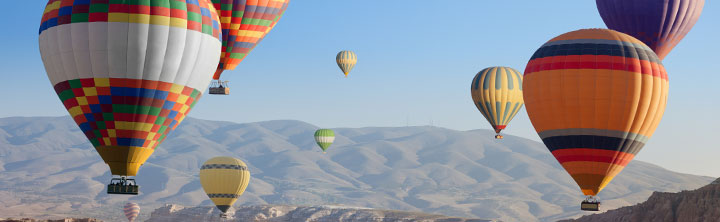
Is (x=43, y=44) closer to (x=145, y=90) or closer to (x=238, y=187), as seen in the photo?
(x=145, y=90)

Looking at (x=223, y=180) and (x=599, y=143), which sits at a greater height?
(x=223, y=180)

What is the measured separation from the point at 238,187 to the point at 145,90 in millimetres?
58518

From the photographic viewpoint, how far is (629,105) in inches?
2122

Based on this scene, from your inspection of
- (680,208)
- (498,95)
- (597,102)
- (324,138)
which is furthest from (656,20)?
(324,138)

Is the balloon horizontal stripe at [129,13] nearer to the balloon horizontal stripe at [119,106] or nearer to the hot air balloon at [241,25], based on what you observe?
the balloon horizontal stripe at [119,106]

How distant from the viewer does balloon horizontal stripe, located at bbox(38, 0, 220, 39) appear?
4844 cm

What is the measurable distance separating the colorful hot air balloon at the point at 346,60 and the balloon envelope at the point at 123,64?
262 feet

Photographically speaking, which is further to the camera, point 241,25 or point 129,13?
point 241,25

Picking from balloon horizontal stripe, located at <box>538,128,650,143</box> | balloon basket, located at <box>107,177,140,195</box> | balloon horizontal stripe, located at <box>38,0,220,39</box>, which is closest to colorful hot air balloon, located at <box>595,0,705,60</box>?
balloon horizontal stripe, located at <box>538,128,650,143</box>

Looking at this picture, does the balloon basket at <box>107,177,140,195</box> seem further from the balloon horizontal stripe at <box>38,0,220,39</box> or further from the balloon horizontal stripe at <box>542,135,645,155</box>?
the balloon horizontal stripe at <box>542,135,645,155</box>

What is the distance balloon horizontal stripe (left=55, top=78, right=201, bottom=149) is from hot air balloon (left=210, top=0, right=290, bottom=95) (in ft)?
49.8

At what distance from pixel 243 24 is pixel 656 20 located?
28937 mm

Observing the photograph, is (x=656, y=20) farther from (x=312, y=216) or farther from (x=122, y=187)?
(x=312, y=216)

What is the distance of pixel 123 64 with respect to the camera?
158 feet
